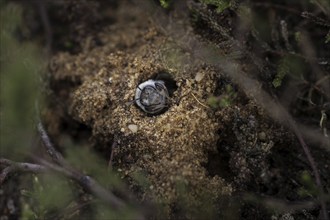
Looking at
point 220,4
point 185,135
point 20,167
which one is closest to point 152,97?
point 185,135

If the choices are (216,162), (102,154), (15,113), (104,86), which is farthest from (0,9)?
(216,162)

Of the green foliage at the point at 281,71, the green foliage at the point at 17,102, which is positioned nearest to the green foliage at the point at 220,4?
the green foliage at the point at 281,71

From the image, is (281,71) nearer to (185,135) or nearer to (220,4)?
(220,4)

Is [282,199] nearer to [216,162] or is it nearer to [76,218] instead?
[216,162]

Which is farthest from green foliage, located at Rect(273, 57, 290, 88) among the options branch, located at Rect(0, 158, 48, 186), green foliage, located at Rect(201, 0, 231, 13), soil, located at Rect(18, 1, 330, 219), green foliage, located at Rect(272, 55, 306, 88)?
branch, located at Rect(0, 158, 48, 186)

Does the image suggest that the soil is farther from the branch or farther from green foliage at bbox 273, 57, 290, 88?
the branch
